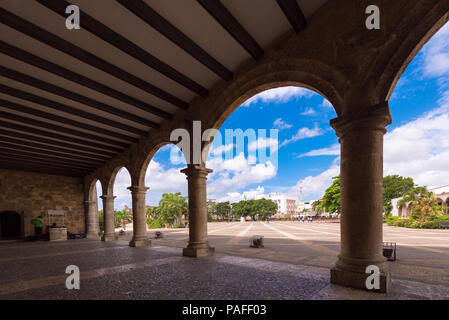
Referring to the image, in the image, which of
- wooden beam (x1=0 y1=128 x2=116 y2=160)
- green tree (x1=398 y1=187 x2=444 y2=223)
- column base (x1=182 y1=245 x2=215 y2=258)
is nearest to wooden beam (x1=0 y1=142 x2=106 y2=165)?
wooden beam (x1=0 y1=128 x2=116 y2=160)

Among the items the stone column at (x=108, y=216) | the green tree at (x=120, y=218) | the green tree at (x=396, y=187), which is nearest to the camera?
the stone column at (x=108, y=216)

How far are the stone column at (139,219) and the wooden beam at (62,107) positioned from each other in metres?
2.79

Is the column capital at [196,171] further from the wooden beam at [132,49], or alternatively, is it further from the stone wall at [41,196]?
the stone wall at [41,196]

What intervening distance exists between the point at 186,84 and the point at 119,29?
218 cm

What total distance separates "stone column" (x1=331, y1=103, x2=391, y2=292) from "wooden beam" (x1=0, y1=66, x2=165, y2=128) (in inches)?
255

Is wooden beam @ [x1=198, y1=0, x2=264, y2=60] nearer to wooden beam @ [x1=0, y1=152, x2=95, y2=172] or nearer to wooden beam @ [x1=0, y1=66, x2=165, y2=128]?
wooden beam @ [x1=0, y1=66, x2=165, y2=128]

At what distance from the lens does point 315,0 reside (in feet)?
13.7

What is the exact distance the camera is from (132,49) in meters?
4.75

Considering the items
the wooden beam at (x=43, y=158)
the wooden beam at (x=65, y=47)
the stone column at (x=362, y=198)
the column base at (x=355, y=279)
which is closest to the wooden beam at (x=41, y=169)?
the wooden beam at (x=43, y=158)

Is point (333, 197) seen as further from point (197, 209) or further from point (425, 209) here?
point (197, 209)

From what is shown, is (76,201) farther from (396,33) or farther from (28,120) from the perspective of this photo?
(396,33)

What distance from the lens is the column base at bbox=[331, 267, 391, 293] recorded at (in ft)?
10.8

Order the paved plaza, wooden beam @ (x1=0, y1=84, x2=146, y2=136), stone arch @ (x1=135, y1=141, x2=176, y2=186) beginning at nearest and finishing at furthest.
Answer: the paved plaza < wooden beam @ (x1=0, y1=84, x2=146, y2=136) < stone arch @ (x1=135, y1=141, x2=176, y2=186)

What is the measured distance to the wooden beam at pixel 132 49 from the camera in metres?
3.67
